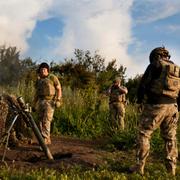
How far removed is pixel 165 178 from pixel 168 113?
1032 mm

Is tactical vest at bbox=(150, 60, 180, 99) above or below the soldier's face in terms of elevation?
below

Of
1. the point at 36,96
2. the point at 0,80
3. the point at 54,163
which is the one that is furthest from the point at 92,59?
the point at 54,163

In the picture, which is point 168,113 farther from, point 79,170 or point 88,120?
point 88,120

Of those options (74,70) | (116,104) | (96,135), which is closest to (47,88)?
(96,135)

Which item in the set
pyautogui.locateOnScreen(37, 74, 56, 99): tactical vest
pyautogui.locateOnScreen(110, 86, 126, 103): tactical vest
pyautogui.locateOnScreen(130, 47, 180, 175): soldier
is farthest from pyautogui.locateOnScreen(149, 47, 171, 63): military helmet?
pyautogui.locateOnScreen(110, 86, 126, 103): tactical vest

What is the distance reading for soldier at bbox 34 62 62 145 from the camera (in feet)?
37.4

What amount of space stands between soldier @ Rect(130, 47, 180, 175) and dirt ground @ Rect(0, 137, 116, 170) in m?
1.12

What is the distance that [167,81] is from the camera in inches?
325

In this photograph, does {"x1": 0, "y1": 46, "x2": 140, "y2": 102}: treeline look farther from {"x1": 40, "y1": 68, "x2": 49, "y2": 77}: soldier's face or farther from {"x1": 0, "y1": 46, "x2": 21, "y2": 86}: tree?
{"x1": 40, "y1": 68, "x2": 49, "y2": 77}: soldier's face

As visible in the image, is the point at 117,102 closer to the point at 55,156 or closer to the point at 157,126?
the point at 55,156

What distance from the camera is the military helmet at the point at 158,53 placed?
837cm

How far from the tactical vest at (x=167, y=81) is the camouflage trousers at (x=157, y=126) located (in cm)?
23

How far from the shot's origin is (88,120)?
48.9 feet

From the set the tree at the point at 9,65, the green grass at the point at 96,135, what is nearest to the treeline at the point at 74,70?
the tree at the point at 9,65
